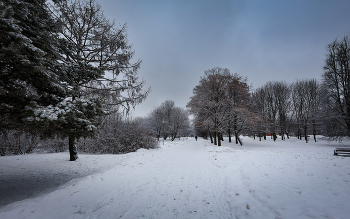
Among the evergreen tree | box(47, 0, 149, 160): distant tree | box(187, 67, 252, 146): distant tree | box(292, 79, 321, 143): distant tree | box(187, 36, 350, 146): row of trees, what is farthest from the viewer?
box(292, 79, 321, 143): distant tree

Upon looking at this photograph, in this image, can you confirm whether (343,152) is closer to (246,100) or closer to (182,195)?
(246,100)

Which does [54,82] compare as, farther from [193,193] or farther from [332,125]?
[332,125]

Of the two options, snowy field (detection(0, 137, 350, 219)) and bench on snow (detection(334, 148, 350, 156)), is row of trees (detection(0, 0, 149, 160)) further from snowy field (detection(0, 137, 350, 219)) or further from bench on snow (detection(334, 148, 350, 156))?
bench on snow (detection(334, 148, 350, 156))

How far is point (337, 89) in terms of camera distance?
1593cm

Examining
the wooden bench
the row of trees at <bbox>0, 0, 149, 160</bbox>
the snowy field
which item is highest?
the row of trees at <bbox>0, 0, 149, 160</bbox>

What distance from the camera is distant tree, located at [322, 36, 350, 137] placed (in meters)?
15.3

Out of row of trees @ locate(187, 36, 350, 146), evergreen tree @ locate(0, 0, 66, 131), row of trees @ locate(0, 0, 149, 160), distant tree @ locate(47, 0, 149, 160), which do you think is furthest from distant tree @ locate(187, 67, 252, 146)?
evergreen tree @ locate(0, 0, 66, 131)

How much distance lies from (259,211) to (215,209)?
990 mm

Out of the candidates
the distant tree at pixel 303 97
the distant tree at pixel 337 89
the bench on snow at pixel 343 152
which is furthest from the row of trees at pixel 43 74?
the distant tree at pixel 303 97

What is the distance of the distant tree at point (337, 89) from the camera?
603 inches

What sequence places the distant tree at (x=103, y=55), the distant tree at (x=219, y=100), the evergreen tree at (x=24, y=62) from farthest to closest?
the distant tree at (x=219, y=100) → the distant tree at (x=103, y=55) → the evergreen tree at (x=24, y=62)

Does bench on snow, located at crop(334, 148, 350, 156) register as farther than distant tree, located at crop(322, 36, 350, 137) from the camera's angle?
No

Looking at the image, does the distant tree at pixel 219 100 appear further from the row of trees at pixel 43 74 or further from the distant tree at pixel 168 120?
the distant tree at pixel 168 120

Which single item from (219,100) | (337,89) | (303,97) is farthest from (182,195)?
(303,97)
